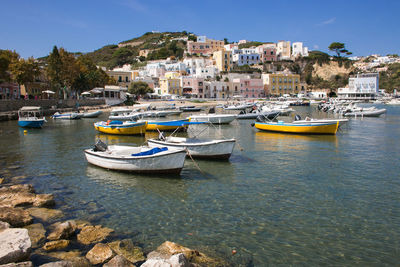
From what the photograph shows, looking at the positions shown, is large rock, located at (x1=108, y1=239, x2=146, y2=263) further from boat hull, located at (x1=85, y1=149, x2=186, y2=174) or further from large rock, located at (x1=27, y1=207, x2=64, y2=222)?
boat hull, located at (x1=85, y1=149, x2=186, y2=174)

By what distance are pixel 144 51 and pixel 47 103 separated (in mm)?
102572

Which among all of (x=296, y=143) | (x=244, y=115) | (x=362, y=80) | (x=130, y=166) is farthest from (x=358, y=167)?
(x=362, y=80)

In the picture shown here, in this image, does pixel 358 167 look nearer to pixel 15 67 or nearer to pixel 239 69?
pixel 15 67

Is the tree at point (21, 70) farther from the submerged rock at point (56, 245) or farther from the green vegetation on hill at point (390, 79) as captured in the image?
the green vegetation on hill at point (390, 79)

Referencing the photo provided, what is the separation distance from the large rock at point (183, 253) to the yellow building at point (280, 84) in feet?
343

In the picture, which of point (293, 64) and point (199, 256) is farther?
point (293, 64)

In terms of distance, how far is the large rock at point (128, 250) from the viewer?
710cm

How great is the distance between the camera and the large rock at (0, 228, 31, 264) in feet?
19.9

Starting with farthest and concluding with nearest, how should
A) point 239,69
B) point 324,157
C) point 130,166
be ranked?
point 239,69, point 324,157, point 130,166

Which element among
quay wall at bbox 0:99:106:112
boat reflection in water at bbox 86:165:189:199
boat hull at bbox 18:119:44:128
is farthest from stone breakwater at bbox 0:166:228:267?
quay wall at bbox 0:99:106:112

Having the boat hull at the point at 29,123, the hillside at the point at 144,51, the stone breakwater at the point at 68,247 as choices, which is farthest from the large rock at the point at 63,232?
the hillside at the point at 144,51

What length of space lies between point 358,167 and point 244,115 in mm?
28296

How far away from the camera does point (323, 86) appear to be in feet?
393

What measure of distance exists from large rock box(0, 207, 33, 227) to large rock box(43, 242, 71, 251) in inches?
68.6
